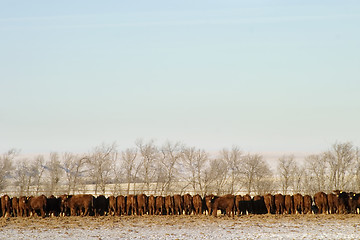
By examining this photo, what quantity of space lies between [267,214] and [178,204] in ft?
16.4

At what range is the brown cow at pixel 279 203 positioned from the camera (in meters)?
28.6

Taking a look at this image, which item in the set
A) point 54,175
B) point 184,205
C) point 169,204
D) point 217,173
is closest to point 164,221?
point 169,204

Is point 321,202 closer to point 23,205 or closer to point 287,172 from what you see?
point 23,205


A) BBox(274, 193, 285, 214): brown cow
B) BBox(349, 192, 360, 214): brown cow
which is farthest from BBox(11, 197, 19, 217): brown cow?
BBox(349, 192, 360, 214): brown cow

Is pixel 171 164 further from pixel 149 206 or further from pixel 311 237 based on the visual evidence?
pixel 311 237

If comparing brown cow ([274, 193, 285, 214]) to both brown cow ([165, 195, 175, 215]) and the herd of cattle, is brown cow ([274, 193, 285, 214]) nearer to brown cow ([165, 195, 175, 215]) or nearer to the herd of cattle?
the herd of cattle

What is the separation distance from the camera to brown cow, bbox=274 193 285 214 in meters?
28.6

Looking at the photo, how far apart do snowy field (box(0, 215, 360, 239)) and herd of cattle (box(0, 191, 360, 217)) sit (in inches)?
55.9

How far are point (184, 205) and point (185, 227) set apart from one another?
550 centimetres

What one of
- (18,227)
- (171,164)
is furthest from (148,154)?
(18,227)

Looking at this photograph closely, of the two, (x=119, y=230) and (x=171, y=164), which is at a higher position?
(x=171, y=164)

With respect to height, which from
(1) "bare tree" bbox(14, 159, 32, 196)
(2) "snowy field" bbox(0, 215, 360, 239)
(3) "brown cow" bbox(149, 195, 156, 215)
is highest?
(1) "bare tree" bbox(14, 159, 32, 196)

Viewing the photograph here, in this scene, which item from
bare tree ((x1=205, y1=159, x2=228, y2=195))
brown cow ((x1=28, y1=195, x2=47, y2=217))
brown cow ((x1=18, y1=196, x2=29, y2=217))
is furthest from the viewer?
bare tree ((x1=205, y1=159, x2=228, y2=195))

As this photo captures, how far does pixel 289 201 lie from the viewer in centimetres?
2877
